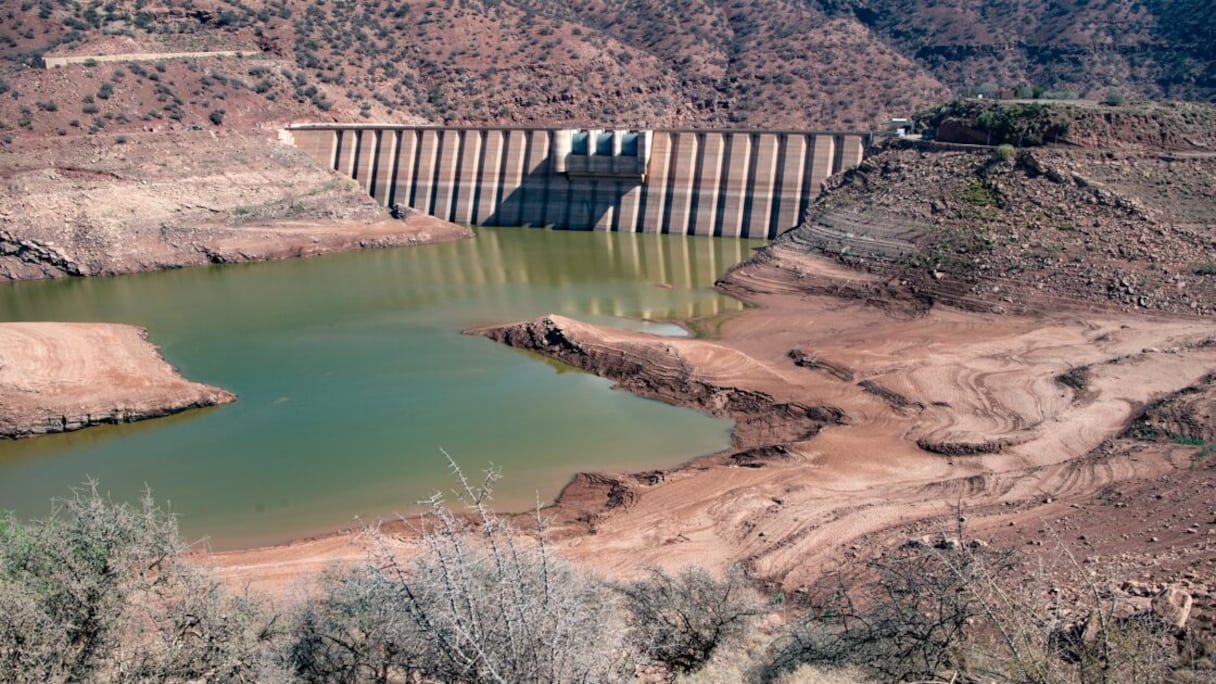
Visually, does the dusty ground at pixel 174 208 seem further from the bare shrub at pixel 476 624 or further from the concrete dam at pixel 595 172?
the bare shrub at pixel 476 624

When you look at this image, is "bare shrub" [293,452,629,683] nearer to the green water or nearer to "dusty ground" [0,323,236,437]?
the green water

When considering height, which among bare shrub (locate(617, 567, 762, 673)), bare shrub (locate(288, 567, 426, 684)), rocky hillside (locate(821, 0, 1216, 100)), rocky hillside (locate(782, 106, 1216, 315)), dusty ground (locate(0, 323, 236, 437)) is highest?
rocky hillside (locate(821, 0, 1216, 100))

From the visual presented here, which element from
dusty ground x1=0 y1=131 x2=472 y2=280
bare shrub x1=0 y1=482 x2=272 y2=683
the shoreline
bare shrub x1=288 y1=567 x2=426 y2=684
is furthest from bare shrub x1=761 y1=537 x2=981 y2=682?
dusty ground x1=0 y1=131 x2=472 y2=280

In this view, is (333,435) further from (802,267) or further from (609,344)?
(802,267)

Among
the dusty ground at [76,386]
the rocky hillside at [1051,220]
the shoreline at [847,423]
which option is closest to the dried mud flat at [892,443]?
the shoreline at [847,423]

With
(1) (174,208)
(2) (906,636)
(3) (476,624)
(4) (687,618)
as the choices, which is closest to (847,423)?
(4) (687,618)

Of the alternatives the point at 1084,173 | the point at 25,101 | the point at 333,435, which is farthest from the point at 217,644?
the point at 25,101
